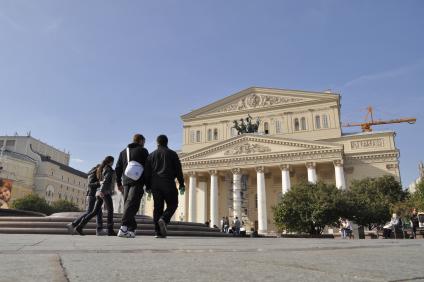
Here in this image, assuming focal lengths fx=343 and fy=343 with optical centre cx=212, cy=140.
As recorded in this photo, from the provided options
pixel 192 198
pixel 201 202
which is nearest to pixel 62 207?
pixel 201 202

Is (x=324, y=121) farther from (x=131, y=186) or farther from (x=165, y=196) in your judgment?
(x=131, y=186)

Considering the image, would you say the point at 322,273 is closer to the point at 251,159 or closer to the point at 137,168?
the point at 137,168

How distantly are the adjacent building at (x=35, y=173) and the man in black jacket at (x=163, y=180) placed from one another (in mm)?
62696

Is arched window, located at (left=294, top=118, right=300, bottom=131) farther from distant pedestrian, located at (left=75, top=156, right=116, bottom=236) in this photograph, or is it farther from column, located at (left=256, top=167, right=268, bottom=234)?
distant pedestrian, located at (left=75, top=156, right=116, bottom=236)

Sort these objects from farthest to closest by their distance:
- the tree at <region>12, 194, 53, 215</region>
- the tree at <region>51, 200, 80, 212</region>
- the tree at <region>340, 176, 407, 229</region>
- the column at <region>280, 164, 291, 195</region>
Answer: the tree at <region>51, 200, 80, 212</region> → the tree at <region>12, 194, 53, 215</region> → the column at <region>280, 164, 291, 195</region> → the tree at <region>340, 176, 407, 229</region>

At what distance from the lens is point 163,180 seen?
23.2ft

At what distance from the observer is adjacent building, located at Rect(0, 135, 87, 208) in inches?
2625

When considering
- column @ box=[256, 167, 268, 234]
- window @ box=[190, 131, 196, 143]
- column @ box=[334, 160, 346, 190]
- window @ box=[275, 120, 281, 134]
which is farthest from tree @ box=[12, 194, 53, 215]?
column @ box=[334, 160, 346, 190]

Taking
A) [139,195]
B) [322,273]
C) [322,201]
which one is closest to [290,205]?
[322,201]

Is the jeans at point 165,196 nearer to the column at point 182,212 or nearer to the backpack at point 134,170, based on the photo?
the backpack at point 134,170

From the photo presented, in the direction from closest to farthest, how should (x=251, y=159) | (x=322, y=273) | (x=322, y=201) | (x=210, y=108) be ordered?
1. (x=322, y=273)
2. (x=322, y=201)
3. (x=251, y=159)
4. (x=210, y=108)

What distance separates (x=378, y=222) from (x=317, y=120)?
63.9ft

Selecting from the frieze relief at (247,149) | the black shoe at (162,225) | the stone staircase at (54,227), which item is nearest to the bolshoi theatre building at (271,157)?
the frieze relief at (247,149)

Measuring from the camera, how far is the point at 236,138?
139 ft
